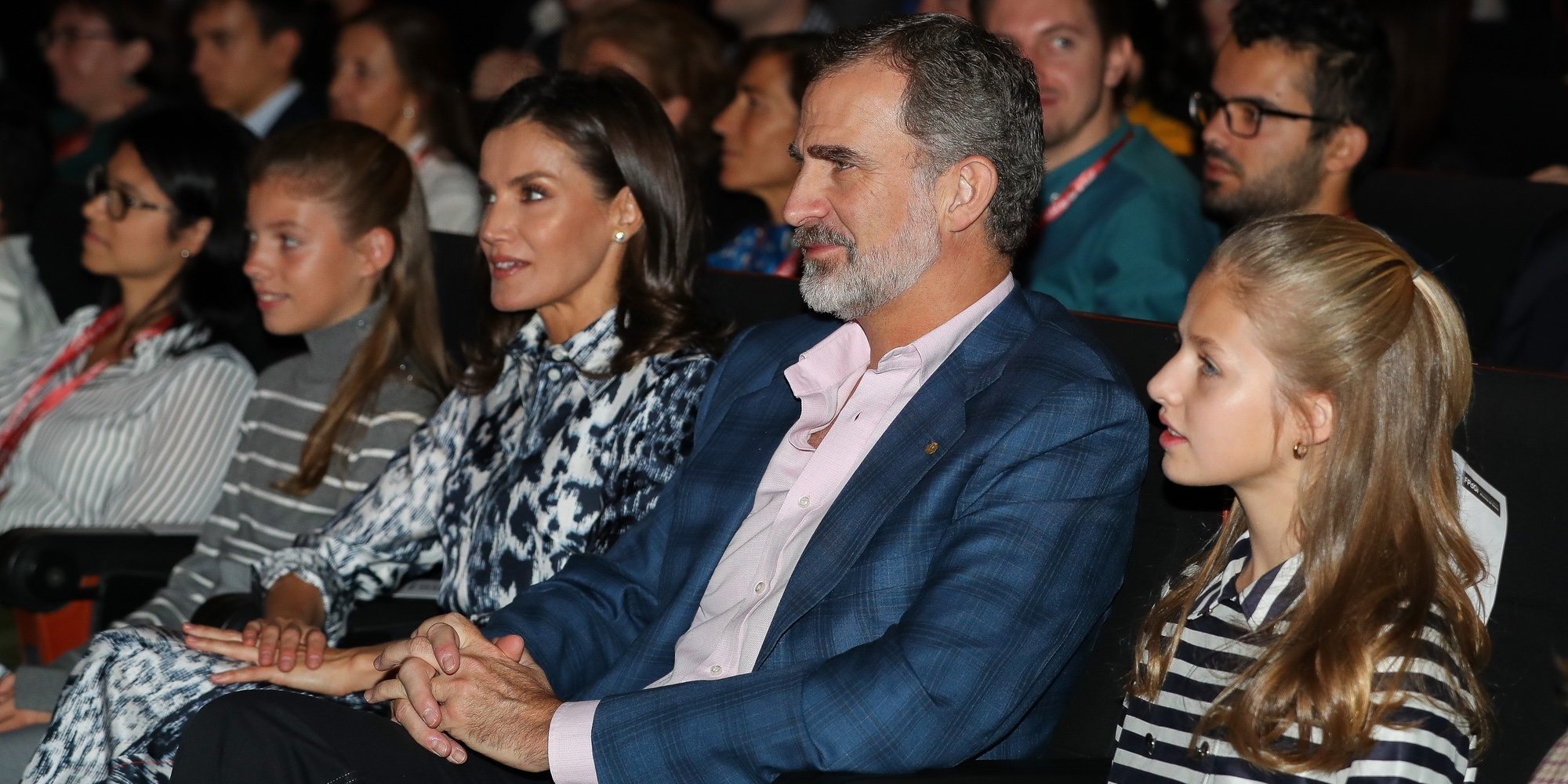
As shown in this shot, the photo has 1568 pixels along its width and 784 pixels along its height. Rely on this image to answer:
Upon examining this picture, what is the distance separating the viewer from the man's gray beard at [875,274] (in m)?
1.79

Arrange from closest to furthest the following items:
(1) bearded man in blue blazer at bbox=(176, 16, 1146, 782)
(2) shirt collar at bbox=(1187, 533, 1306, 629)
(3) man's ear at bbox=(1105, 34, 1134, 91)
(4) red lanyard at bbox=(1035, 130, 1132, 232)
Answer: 1. (2) shirt collar at bbox=(1187, 533, 1306, 629)
2. (1) bearded man in blue blazer at bbox=(176, 16, 1146, 782)
3. (4) red lanyard at bbox=(1035, 130, 1132, 232)
4. (3) man's ear at bbox=(1105, 34, 1134, 91)

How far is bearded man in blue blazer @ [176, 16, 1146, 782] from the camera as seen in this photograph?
5.13 ft

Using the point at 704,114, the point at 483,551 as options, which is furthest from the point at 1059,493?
the point at 704,114

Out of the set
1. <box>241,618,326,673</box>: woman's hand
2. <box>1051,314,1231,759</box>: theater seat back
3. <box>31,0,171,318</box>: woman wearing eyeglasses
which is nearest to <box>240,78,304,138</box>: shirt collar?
<box>31,0,171,318</box>: woman wearing eyeglasses

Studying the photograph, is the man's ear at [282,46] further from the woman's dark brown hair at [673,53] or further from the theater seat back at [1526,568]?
the theater seat back at [1526,568]

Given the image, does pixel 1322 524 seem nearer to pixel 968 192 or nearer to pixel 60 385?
pixel 968 192

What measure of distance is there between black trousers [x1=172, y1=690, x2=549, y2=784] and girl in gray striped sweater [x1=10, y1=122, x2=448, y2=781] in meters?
0.83

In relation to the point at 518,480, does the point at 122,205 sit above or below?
above

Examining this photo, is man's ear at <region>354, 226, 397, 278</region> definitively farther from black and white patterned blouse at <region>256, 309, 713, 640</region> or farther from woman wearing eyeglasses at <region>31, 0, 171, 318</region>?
woman wearing eyeglasses at <region>31, 0, 171, 318</region>

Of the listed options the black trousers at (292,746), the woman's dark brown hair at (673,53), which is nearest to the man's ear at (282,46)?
the woman's dark brown hair at (673,53)

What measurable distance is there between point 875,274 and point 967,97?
0.76 ft

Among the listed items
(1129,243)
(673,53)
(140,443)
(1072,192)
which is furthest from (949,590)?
(673,53)

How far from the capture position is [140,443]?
2.82 metres

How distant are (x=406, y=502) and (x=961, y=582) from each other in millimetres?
1118
